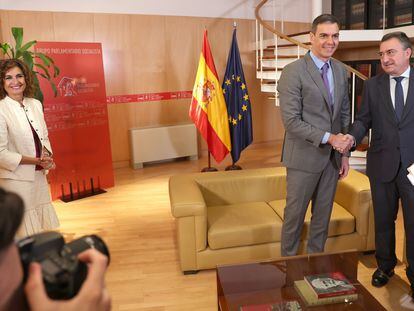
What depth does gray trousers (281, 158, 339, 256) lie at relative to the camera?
235 centimetres

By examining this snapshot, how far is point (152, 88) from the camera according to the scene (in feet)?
20.1

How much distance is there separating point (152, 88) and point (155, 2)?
Result: 129 centimetres

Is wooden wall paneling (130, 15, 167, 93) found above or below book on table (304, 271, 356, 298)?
above

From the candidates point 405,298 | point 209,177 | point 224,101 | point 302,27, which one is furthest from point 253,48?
point 405,298

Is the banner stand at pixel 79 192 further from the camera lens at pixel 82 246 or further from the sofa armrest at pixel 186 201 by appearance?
the camera lens at pixel 82 246

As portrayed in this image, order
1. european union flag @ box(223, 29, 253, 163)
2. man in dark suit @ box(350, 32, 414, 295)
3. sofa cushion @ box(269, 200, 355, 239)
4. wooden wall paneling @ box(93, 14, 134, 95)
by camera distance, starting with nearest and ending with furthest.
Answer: man in dark suit @ box(350, 32, 414, 295) < sofa cushion @ box(269, 200, 355, 239) < european union flag @ box(223, 29, 253, 163) < wooden wall paneling @ box(93, 14, 134, 95)

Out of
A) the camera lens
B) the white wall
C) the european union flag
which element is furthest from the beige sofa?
the white wall

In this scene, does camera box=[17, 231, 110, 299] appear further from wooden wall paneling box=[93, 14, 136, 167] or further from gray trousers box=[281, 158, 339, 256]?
wooden wall paneling box=[93, 14, 136, 167]

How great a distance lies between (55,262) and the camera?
62cm

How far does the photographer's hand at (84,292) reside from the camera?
0.58 metres

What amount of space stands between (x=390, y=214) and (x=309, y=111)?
2.62 ft

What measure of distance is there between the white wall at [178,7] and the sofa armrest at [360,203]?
14.1 feet

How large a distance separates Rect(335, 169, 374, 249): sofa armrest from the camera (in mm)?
2432

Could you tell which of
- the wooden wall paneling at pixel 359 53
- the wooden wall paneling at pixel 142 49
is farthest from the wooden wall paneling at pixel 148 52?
the wooden wall paneling at pixel 359 53
